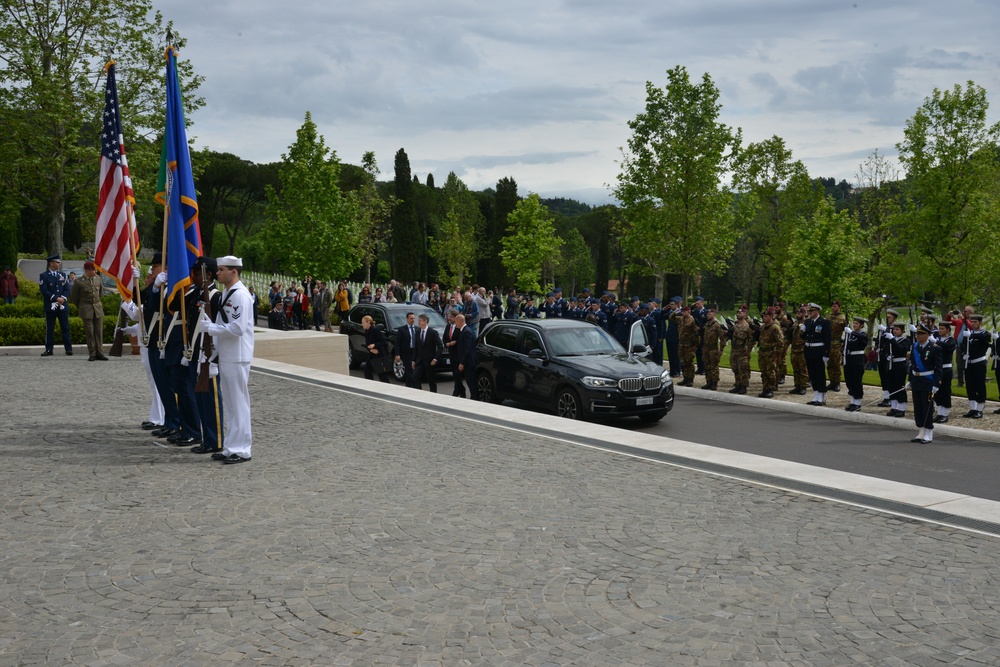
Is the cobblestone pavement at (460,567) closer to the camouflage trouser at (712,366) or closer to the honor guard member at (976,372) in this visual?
the honor guard member at (976,372)

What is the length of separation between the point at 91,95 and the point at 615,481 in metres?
31.2

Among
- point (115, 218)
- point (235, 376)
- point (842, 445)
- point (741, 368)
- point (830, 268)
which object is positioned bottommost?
point (842, 445)

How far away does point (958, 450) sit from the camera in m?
12.0

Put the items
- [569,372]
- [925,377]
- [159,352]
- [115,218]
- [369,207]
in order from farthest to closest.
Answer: [369,207] → [569,372] → [925,377] → [115,218] → [159,352]

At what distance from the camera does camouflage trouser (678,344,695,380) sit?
63.1 feet

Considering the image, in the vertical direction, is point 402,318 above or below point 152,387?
above

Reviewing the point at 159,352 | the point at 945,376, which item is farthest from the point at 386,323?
the point at 945,376

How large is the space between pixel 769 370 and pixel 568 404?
577 centimetres

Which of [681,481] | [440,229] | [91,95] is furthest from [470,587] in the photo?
[440,229]

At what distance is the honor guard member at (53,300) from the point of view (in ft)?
65.2

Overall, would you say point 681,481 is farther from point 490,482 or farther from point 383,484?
point 383,484

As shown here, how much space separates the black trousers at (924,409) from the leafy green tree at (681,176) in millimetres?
26404

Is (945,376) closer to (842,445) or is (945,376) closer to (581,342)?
(842,445)

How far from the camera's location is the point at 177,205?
9945mm
